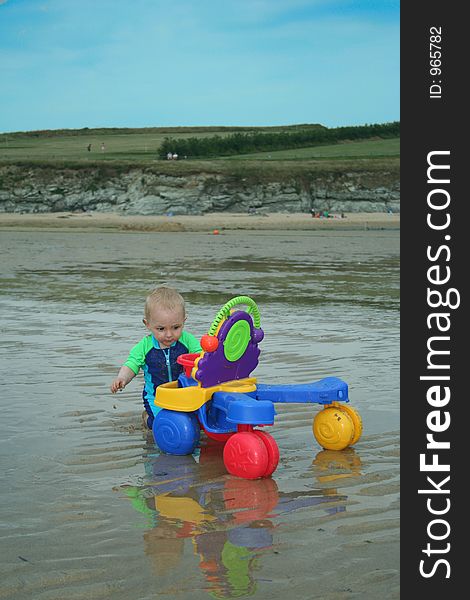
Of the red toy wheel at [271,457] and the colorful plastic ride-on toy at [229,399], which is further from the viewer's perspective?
the colorful plastic ride-on toy at [229,399]

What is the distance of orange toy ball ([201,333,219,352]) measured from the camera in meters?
5.66

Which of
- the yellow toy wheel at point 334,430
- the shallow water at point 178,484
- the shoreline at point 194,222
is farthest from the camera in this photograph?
the shoreline at point 194,222

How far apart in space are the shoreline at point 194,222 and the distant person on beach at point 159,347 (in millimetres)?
26462

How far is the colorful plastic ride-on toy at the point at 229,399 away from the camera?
5.50m

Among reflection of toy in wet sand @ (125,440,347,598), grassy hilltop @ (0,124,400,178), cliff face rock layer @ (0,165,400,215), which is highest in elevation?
grassy hilltop @ (0,124,400,178)

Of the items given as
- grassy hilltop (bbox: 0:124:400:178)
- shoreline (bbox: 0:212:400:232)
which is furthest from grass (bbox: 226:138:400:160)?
shoreline (bbox: 0:212:400:232)

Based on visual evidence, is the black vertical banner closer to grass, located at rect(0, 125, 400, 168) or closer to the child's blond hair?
the child's blond hair

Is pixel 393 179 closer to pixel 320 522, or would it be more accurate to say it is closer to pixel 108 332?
pixel 108 332

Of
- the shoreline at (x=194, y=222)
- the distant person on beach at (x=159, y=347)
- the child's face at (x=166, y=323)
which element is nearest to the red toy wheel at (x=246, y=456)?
the distant person on beach at (x=159, y=347)

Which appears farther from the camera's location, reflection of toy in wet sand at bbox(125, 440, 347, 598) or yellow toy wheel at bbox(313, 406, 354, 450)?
yellow toy wheel at bbox(313, 406, 354, 450)

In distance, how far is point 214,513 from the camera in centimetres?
456

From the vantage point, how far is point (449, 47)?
389cm

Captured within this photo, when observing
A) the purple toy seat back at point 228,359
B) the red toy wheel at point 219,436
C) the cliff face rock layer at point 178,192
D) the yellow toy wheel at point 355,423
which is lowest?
the red toy wheel at point 219,436

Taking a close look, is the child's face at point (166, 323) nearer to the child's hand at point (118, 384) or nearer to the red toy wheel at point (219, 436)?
the child's hand at point (118, 384)
